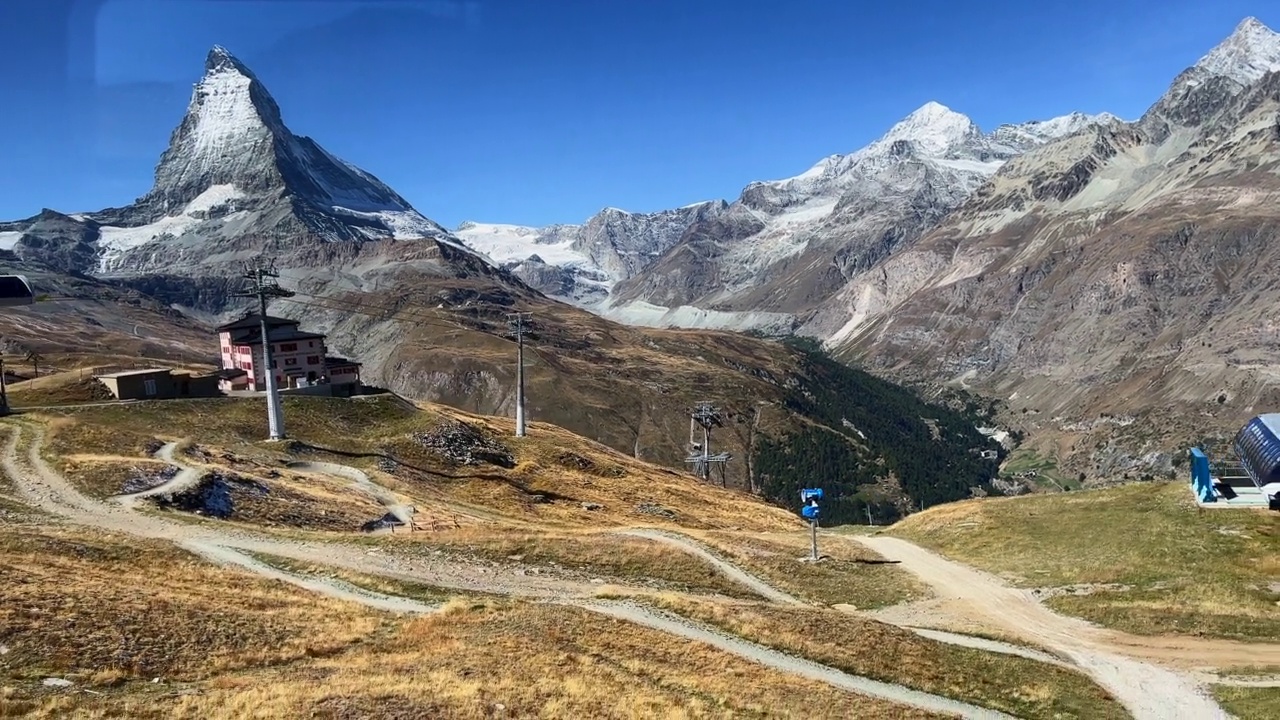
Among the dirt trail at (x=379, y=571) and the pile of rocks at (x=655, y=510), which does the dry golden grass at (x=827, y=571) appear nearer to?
the dirt trail at (x=379, y=571)

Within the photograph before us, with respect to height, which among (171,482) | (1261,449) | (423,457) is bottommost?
(1261,449)

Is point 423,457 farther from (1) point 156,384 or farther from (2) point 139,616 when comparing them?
(2) point 139,616

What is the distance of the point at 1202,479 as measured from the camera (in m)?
62.6

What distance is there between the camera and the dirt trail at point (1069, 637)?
33.7m

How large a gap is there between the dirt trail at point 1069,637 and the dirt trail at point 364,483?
38.6 m

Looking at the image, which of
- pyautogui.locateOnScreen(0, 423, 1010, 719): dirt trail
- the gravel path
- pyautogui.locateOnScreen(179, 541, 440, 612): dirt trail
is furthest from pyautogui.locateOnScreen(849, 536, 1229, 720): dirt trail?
the gravel path

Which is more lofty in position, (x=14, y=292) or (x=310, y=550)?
(x=14, y=292)

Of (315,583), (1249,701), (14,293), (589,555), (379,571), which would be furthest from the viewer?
(14,293)

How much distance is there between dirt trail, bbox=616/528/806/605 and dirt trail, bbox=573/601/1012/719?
12443 mm

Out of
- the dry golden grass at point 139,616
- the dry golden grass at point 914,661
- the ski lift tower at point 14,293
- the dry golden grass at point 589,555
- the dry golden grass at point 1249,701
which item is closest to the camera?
the dry golden grass at point 139,616

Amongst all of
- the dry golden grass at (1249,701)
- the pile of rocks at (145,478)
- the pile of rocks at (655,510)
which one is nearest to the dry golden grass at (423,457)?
the pile of rocks at (655,510)

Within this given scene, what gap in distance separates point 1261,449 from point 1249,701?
41.0 metres

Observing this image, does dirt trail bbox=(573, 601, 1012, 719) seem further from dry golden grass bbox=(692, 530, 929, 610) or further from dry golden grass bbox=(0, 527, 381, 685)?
dry golden grass bbox=(692, 530, 929, 610)

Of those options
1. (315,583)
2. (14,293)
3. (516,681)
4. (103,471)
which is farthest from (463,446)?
(516,681)
